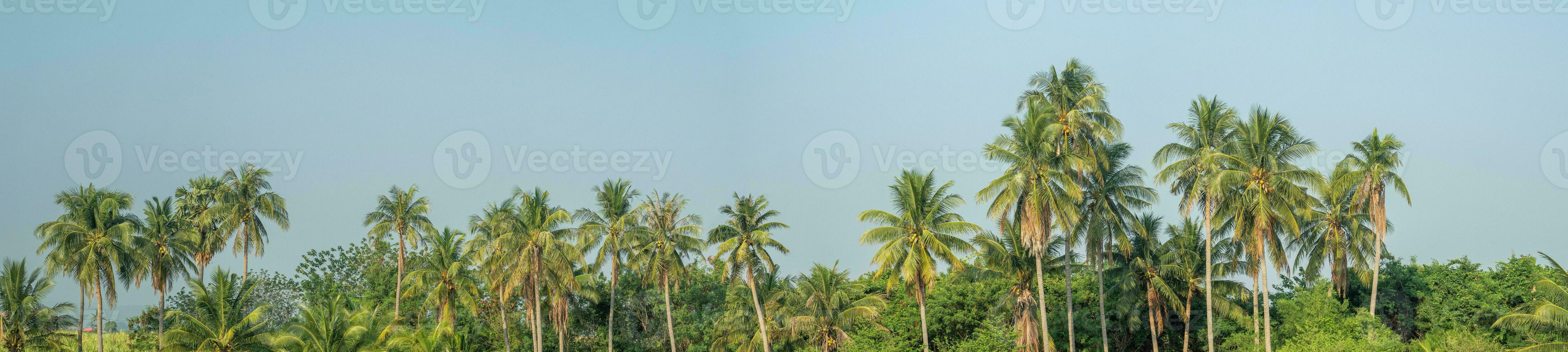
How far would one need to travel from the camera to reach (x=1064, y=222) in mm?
39188

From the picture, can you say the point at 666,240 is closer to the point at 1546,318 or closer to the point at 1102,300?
the point at 1102,300

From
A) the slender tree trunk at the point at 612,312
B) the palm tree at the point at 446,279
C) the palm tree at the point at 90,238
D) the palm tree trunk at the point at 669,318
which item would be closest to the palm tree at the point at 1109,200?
the palm tree trunk at the point at 669,318

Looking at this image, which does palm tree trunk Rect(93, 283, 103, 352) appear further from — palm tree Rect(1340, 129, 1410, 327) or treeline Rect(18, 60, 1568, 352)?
palm tree Rect(1340, 129, 1410, 327)

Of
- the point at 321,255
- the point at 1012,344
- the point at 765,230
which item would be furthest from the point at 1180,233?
the point at 321,255

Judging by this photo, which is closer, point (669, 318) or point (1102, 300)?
point (1102, 300)

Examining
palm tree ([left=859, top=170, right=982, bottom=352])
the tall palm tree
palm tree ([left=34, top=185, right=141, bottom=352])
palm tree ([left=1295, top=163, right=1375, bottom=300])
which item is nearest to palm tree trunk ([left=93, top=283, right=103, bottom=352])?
palm tree ([left=34, top=185, right=141, bottom=352])

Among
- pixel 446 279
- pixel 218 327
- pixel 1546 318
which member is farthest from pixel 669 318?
pixel 1546 318

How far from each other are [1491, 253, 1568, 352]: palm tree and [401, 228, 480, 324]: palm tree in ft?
142

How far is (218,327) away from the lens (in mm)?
39156

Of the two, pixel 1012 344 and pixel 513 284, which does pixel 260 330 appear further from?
pixel 1012 344

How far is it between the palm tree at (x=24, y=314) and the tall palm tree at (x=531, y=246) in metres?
18.2

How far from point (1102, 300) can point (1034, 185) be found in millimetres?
7505

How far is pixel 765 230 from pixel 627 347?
15588 millimetres

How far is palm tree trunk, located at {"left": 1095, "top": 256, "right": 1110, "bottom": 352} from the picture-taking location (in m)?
43.1
